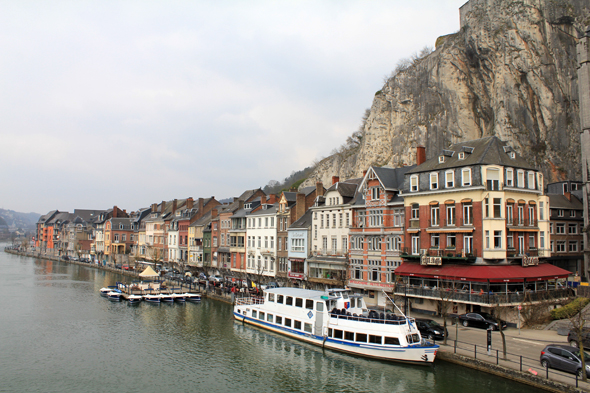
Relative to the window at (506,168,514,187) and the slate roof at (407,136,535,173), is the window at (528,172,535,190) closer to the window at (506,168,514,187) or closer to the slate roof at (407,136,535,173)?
the slate roof at (407,136,535,173)

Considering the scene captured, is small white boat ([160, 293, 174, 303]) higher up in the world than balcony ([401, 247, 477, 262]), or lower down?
lower down

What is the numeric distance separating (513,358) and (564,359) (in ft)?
9.86

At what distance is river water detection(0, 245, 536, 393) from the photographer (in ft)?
84.4

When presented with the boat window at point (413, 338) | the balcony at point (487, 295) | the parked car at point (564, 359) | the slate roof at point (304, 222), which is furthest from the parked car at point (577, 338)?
the slate roof at point (304, 222)

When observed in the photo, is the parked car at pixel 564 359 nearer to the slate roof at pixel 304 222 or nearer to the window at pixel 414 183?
the window at pixel 414 183

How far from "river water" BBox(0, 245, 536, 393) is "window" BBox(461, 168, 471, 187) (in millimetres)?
15996

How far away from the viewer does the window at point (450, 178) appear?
38531 mm

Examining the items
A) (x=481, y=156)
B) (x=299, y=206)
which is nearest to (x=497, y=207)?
(x=481, y=156)

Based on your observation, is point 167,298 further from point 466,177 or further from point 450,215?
point 466,177

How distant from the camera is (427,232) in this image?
40000 mm

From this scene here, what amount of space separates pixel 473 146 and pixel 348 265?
18081 mm

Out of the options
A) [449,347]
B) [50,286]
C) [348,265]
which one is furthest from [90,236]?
[449,347]

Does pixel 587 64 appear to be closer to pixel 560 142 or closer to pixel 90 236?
pixel 560 142

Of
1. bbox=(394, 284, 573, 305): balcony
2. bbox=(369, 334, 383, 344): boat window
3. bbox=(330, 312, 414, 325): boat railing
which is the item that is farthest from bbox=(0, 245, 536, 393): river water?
bbox=(394, 284, 573, 305): balcony
